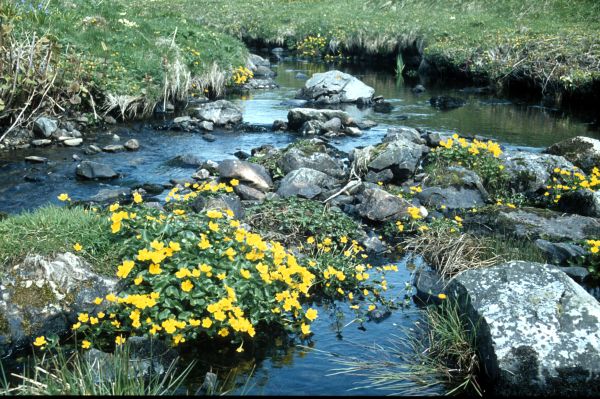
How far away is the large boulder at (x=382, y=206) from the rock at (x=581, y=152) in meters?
4.21

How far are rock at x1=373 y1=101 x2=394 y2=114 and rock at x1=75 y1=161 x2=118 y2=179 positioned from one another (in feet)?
29.4

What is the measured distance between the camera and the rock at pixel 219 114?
16.6 m

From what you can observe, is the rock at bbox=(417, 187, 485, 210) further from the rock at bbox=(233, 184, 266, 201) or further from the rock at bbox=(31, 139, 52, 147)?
the rock at bbox=(31, 139, 52, 147)

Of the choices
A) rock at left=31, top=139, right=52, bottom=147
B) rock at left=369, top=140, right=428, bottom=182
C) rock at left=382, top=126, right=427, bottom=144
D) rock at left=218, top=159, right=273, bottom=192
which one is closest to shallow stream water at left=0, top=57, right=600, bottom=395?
rock at left=31, top=139, right=52, bottom=147

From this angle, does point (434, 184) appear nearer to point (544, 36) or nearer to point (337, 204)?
point (337, 204)

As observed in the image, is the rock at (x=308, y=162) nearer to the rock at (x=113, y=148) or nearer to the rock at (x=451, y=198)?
the rock at (x=451, y=198)

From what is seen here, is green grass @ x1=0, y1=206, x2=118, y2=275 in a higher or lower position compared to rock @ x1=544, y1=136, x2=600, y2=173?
higher

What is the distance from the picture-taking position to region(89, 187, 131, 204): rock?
10.6 meters

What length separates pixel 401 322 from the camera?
23.7 feet

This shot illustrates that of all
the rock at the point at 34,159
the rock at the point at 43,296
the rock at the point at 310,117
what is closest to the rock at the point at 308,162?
the rock at the point at 310,117

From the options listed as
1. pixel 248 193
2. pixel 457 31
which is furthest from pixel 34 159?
pixel 457 31

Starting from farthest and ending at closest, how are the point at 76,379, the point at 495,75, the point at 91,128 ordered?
the point at 495,75 → the point at 91,128 → the point at 76,379

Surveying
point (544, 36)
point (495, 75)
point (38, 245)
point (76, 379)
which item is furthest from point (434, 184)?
point (544, 36)

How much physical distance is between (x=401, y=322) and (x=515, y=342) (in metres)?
1.68
